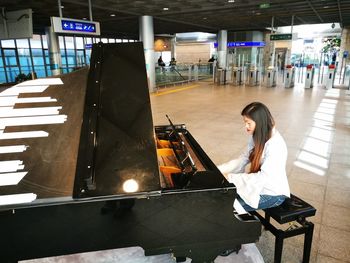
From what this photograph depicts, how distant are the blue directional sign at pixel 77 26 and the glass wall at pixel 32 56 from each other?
458cm

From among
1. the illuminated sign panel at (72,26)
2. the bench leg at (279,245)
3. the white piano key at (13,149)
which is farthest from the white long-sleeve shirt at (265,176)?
the illuminated sign panel at (72,26)

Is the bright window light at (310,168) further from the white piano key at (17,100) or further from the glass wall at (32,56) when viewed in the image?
the glass wall at (32,56)

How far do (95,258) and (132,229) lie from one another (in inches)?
42.8

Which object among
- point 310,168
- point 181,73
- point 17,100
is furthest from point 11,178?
point 181,73

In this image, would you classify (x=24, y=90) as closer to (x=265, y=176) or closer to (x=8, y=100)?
(x=8, y=100)

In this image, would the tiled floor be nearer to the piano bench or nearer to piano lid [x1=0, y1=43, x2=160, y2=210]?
the piano bench

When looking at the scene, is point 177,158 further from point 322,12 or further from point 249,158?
point 322,12

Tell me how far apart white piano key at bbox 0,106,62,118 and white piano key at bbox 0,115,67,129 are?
0.06 metres

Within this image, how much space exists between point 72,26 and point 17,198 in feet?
28.2

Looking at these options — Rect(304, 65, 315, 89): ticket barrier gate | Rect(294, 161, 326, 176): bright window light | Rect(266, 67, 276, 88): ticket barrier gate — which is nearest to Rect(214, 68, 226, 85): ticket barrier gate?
Rect(266, 67, 276, 88): ticket barrier gate

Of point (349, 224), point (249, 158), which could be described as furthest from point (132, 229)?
point (349, 224)

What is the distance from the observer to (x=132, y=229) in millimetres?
1582

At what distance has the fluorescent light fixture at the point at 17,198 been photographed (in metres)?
1.51

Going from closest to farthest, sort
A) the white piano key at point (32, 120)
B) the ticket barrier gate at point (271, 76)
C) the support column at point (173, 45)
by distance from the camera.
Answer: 1. the white piano key at point (32, 120)
2. the ticket barrier gate at point (271, 76)
3. the support column at point (173, 45)
